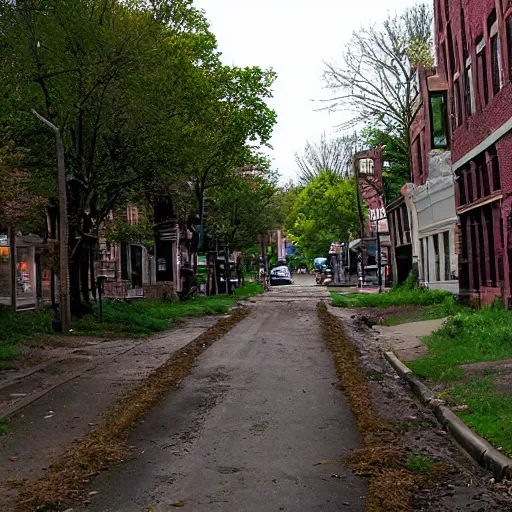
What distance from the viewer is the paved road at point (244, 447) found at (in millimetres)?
6043

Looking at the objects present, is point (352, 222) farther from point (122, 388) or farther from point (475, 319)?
point (122, 388)

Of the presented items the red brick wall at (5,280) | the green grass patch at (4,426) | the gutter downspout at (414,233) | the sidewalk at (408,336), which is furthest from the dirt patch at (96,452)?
the gutter downspout at (414,233)

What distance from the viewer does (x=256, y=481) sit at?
650 cm

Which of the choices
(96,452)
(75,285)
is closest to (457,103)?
(75,285)

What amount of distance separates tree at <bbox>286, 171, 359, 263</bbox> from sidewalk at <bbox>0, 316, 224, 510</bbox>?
50918 mm

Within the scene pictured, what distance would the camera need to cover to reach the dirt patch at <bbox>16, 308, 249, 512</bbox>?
20.2 feet

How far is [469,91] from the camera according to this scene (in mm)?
23000

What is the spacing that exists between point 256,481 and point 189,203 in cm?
3522

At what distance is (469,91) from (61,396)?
647 inches

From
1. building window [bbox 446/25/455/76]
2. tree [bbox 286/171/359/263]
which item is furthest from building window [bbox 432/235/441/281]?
tree [bbox 286/171/359/263]

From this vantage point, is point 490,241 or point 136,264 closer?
point 490,241

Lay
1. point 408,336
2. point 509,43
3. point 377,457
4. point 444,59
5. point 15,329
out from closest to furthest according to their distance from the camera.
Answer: point 377,457
point 509,43
point 408,336
point 15,329
point 444,59

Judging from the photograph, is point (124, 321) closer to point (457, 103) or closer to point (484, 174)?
point (484, 174)

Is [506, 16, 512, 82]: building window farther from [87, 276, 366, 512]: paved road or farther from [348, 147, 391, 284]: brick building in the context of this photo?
[348, 147, 391, 284]: brick building
